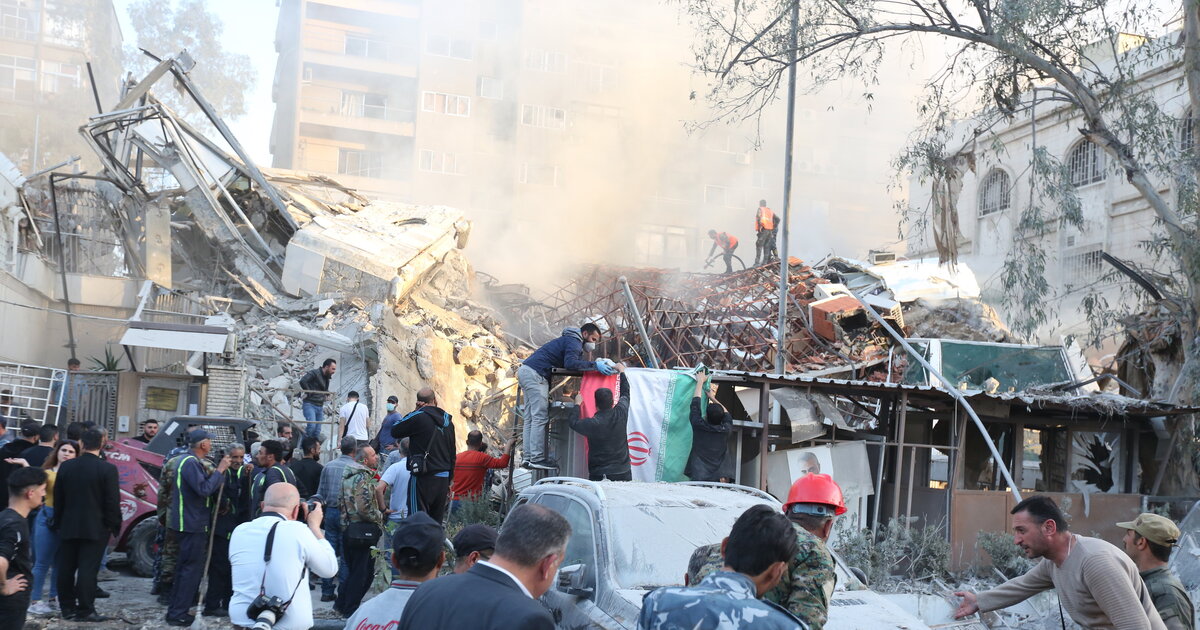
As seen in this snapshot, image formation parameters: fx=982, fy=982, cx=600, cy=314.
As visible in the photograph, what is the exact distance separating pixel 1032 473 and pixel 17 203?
19.6 metres

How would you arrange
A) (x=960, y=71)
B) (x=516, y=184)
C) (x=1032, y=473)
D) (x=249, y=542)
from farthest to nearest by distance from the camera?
(x=516, y=184) → (x=1032, y=473) → (x=960, y=71) → (x=249, y=542)

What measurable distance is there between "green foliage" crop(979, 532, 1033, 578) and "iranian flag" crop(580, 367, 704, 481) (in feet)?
11.7

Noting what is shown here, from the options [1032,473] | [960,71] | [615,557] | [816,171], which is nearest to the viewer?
[615,557]

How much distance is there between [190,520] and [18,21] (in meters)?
52.2

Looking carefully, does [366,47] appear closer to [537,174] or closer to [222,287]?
[537,174]

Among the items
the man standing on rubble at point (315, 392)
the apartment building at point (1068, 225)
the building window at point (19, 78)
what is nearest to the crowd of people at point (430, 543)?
the man standing on rubble at point (315, 392)

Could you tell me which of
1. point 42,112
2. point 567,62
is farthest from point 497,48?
point 42,112

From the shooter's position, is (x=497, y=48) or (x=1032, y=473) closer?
(x=1032, y=473)

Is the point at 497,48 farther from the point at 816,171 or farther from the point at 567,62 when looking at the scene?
the point at 816,171

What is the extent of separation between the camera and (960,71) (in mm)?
15164

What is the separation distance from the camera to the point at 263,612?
4.73 meters

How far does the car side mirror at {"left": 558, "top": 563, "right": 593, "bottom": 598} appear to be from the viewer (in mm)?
5656

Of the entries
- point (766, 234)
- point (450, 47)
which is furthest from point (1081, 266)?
point (450, 47)

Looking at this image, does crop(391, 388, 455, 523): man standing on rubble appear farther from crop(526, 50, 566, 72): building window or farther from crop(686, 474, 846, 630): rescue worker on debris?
crop(526, 50, 566, 72): building window
